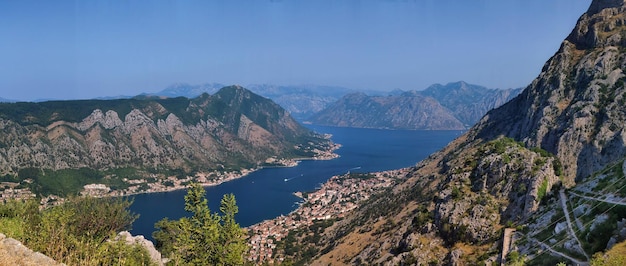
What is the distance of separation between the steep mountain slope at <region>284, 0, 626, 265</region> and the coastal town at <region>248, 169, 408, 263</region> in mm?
16071

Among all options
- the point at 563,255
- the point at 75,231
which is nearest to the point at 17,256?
the point at 75,231

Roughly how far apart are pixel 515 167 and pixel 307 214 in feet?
356

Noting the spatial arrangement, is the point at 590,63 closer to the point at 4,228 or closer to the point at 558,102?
the point at 558,102

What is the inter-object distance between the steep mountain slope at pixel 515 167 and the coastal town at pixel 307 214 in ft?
52.7

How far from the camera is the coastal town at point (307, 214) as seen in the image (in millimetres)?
108075

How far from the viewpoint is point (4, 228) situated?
120 ft

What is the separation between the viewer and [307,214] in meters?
150

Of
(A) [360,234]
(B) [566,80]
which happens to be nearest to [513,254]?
(A) [360,234]

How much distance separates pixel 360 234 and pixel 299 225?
5393 cm

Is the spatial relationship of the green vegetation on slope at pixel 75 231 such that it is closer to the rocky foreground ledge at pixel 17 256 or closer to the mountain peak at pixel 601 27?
the rocky foreground ledge at pixel 17 256

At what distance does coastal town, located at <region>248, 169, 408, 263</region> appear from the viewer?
355 ft

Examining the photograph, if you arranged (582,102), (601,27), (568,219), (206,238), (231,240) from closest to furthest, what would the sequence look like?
1. (568,219)
2. (206,238)
3. (231,240)
4. (582,102)
5. (601,27)

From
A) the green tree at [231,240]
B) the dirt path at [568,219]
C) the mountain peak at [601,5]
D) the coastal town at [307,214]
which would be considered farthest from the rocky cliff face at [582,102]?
the green tree at [231,240]

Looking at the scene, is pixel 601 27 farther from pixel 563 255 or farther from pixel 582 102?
pixel 563 255
